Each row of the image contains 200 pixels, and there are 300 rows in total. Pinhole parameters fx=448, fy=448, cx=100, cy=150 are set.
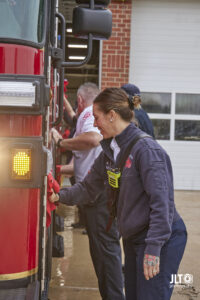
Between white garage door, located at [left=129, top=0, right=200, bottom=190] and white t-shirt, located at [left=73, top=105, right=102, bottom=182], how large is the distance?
6.01m

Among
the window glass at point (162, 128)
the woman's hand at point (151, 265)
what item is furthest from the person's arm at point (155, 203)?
the window glass at point (162, 128)

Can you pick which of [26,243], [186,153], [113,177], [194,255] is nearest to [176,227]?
[113,177]

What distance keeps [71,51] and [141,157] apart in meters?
14.9

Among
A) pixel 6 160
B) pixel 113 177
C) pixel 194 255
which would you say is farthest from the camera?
pixel 194 255

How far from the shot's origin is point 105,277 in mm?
3826

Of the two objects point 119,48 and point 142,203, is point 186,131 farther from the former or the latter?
point 142,203

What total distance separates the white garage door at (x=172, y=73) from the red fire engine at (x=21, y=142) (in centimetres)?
786

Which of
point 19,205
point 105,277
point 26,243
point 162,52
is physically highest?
point 162,52

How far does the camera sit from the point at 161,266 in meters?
2.76

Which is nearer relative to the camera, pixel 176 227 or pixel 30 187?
pixel 30 187

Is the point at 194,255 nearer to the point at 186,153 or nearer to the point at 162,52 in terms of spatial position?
the point at 186,153

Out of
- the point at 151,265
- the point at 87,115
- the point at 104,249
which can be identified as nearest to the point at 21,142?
the point at 151,265

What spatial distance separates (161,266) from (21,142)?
45.1 inches

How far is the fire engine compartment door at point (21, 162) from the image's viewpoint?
2537 millimetres
